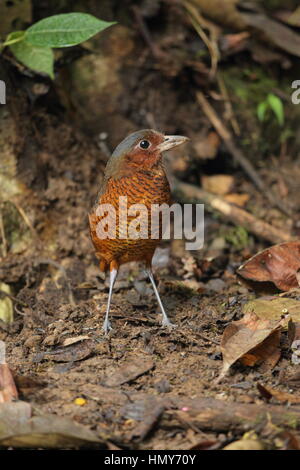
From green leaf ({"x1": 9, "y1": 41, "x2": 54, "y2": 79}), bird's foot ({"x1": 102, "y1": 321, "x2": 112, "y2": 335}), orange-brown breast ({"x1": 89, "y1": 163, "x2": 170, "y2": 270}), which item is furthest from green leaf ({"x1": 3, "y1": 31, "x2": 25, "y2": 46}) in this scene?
bird's foot ({"x1": 102, "y1": 321, "x2": 112, "y2": 335})

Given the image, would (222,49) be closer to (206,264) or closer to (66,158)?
(66,158)

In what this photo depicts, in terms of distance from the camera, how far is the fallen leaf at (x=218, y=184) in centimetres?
648

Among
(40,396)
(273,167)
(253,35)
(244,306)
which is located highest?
(253,35)

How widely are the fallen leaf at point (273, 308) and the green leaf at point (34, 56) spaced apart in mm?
2335

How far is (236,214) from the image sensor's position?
5.89 m

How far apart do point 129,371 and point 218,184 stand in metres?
3.43

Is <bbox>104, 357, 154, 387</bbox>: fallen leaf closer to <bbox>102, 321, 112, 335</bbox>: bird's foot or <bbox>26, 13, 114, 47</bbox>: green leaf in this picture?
<bbox>102, 321, 112, 335</bbox>: bird's foot

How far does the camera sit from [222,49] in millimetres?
6562

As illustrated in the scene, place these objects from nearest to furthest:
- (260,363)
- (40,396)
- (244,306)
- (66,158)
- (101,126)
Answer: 1. (40,396)
2. (260,363)
3. (244,306)
4. (66,158)
5. (101,126)

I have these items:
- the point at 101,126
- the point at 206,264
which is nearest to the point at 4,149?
the point at 101,126

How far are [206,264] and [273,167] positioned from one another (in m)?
1.91

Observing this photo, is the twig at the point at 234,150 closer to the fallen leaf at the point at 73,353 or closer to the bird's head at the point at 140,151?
the bird's head at the point at 140,151

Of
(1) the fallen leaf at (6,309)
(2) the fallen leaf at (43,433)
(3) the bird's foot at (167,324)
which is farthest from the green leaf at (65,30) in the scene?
(2) the fallen leaf at (43,433)

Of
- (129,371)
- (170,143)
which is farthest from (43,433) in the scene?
(170,143)
